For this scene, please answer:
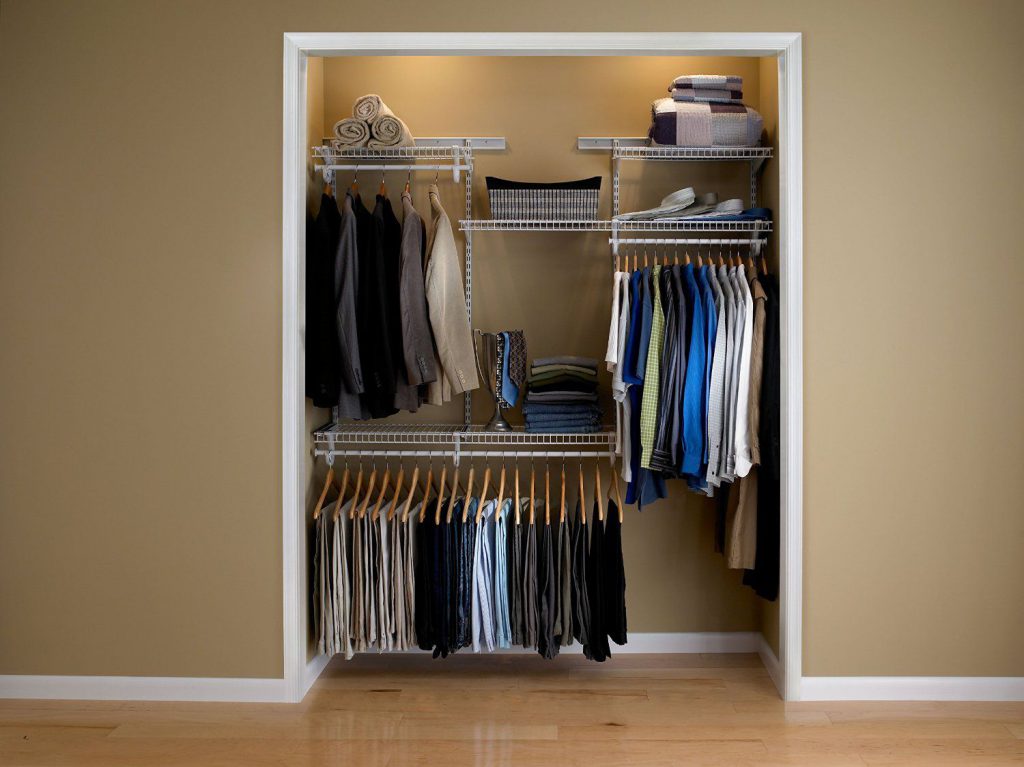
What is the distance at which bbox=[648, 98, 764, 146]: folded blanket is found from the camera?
2965mm

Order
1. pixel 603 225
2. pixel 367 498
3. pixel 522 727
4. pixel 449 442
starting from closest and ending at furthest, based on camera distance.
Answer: pixel 522 727 < pixel 367 498 < pixel 603 225 < pixel 449 442

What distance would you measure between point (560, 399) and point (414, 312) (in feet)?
2.16

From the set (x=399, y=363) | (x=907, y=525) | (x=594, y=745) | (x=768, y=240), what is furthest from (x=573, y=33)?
(x=594, y=745)

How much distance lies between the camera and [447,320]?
113 inches

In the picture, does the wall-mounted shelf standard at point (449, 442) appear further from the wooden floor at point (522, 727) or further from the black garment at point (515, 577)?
the wooden floor at point (522, 727)

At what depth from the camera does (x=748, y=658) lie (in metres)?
3.18

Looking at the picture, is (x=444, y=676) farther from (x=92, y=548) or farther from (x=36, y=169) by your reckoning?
(x=36, y=169)

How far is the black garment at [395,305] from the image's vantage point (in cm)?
287

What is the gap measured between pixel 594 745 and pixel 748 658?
3.30ft

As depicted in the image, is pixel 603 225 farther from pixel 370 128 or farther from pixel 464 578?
pixel 464 578

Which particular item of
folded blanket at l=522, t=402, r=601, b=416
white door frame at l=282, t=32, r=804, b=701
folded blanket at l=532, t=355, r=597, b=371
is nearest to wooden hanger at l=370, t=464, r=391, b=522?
white door frame at l=282, t=32, r=804, b=701

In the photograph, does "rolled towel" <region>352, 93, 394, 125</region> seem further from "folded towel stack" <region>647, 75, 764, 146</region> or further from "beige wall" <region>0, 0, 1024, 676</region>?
"folded towel stack" <region>647, 75, 764, 146</region>

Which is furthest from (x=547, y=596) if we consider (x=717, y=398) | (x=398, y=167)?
(x=398, y=167)

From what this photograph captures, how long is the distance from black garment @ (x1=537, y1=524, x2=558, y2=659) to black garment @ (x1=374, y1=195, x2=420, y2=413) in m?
0.71
